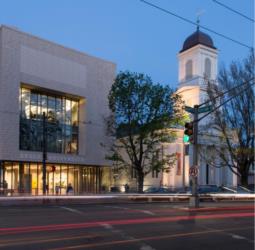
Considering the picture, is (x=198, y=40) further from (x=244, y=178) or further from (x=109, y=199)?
(x=109, y=199)

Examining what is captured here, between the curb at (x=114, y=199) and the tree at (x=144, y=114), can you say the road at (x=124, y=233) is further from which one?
the tree at (x=144, y=114)

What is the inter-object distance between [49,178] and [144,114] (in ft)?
53.9

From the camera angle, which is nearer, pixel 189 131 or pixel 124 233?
pixel 124 233

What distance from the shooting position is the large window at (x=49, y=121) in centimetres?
5284

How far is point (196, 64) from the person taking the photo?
79312mm

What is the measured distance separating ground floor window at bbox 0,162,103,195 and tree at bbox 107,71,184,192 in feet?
26.3

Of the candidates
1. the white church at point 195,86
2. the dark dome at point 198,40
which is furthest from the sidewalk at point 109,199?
the dark dome at point 198,40

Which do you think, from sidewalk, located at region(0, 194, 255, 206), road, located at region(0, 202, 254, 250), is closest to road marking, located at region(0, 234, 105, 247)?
road, located at region(0, 202, 254, 250)

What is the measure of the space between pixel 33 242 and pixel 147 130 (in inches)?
1302

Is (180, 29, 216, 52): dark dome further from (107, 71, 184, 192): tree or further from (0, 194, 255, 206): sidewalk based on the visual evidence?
(0, 194, 255, 206): sidewalk

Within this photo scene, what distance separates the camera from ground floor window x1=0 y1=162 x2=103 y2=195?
51406 mm

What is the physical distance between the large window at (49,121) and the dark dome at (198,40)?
28.9 metres

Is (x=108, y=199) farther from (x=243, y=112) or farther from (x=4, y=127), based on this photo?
A: (x=4, y=127)

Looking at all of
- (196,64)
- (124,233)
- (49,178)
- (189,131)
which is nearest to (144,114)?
(49,178)
